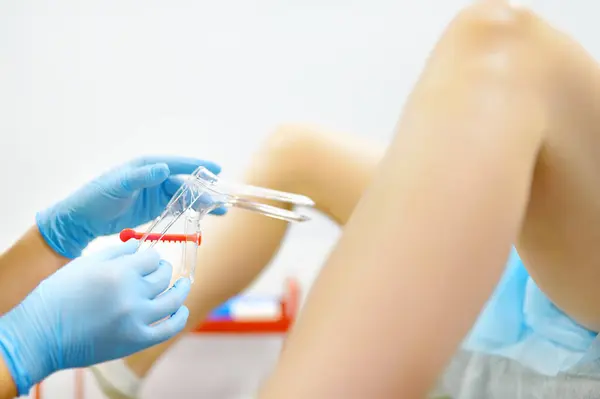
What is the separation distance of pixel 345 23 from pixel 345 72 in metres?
0.09

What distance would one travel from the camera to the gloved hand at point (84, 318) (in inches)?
16.7

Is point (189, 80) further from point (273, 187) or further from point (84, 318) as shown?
point (84, 318)

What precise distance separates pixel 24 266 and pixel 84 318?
240 millimetres

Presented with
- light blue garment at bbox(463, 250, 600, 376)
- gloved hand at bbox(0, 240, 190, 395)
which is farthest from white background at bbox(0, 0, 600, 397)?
gloved hand at bbox(0, 240, 190, 395)

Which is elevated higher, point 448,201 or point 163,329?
point 448,201

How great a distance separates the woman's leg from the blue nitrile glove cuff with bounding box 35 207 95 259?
5.7 inches

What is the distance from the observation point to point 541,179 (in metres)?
0.44

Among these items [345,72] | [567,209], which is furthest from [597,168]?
[345,72]

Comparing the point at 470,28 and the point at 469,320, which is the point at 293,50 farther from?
the point at 469,320

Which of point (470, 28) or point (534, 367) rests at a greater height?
point (470, 28)

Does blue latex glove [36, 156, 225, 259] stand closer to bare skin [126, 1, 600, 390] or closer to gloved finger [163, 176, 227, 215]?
gloved finger [163, 176, 227, 215]

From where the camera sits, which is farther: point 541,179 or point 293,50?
point 293,50

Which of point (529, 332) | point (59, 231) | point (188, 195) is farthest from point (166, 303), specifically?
point (529, 332)

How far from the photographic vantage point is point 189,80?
105cm
